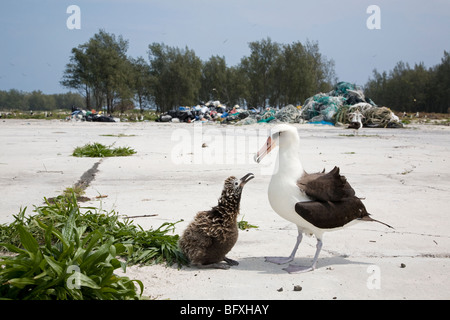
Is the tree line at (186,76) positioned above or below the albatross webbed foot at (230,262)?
above

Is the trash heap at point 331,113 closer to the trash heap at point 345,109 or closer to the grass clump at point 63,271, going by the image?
the trash heap at point 345,109

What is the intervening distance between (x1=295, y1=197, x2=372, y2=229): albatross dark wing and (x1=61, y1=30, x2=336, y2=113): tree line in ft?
176

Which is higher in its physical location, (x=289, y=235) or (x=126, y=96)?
(x=126, y=96)

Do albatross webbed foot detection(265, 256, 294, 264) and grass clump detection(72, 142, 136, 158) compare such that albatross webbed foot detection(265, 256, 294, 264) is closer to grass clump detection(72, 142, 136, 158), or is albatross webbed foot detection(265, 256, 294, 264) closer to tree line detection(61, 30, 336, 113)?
grass clump detection(72, 142, 136, 158)

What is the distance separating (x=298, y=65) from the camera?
61.7 meters

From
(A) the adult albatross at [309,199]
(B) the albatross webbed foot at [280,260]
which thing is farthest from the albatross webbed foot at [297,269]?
(B) the albatross webbed foot at [280,260]

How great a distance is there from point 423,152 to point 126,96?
5014cm

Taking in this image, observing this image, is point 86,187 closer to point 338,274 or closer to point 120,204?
point 120,204

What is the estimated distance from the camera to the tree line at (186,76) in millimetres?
54594

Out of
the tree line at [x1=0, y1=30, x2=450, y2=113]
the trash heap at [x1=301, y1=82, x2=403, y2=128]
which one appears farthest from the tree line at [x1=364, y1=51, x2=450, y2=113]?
the trash heap at [x1=301, y1=82, x2=403, y2=128]

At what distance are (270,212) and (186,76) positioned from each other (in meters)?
63.2

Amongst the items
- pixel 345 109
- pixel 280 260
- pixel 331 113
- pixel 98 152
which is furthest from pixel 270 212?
pixel 331 113
